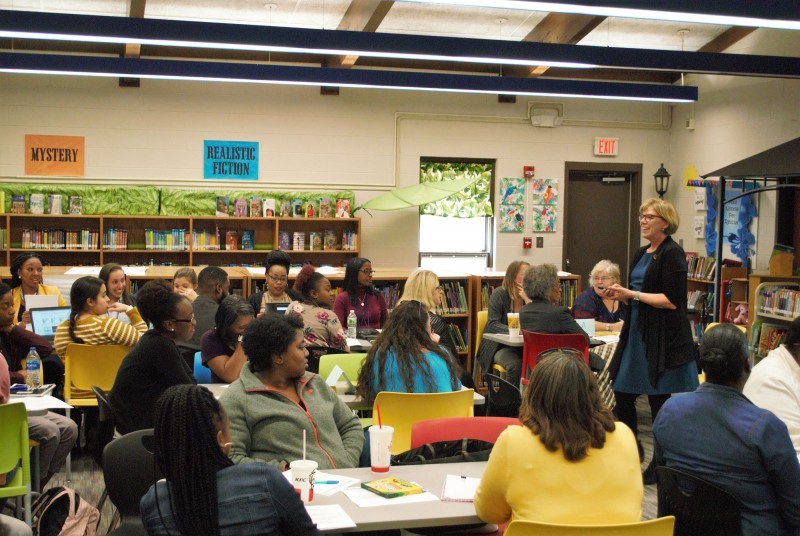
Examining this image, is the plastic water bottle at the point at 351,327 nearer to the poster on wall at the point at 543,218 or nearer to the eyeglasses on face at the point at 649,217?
the eyeglasses on face at the point at 649,217

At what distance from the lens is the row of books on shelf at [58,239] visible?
9.00m

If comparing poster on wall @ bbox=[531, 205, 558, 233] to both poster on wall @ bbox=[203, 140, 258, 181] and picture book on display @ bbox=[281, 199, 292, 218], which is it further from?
poster on wall @ bbox=[203, 140, 258, 181]

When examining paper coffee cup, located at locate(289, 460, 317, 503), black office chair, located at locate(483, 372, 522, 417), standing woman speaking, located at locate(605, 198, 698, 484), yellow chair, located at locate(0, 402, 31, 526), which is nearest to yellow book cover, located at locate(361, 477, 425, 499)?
paper coffee cup, located at locate(289, 460, 317, 503)

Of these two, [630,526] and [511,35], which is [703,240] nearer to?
[511,35]

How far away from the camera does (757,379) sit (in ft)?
11.4

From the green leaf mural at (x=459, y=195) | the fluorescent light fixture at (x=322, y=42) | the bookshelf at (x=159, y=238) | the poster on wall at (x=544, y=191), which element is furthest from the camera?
the poster on wall at (x=544, y=191)

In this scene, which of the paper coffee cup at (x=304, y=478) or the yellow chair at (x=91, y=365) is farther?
the yellow chair at (x=91, y=365)

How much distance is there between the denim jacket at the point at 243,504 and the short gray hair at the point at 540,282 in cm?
420

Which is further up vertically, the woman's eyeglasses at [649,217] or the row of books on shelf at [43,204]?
the row of books on shelf at [43,204]

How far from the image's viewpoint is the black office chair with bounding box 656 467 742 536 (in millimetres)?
2809

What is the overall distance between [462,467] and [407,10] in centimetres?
658

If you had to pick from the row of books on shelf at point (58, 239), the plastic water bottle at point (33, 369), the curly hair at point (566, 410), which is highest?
the row of books on shelf at point (58, 239)

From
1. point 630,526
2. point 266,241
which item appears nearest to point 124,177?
point 266,241

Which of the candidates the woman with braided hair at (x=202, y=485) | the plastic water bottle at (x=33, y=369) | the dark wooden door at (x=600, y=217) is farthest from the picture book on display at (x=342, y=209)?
the woman with braided hair at (x=202, y=485)
